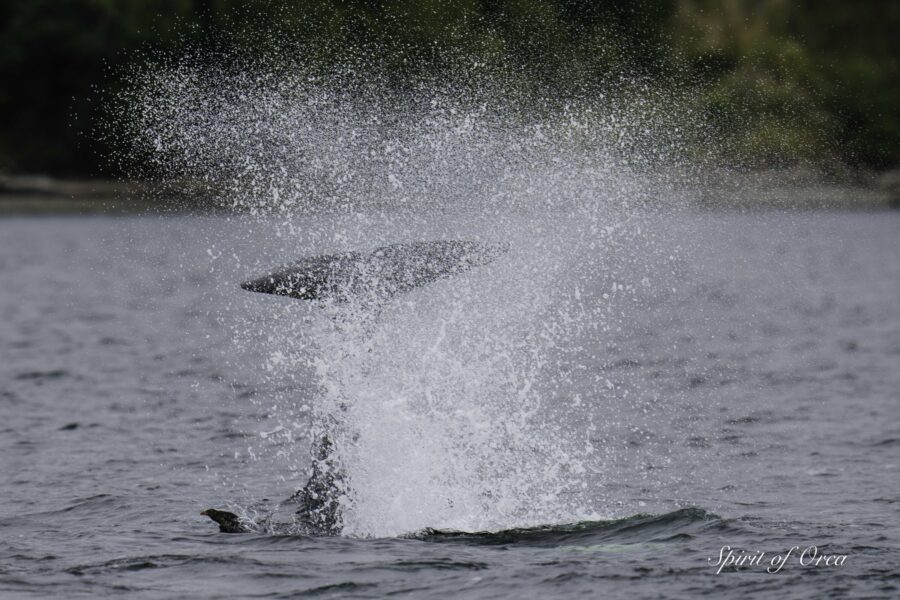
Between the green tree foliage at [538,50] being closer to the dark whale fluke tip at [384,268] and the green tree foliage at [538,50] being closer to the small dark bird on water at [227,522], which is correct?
the dark whale fluke tip at [384,268]

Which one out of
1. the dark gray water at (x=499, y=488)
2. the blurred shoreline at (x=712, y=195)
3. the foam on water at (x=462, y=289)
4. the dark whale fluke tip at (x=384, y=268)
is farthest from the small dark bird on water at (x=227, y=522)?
the blurred shoreline at (x=712, y=195)

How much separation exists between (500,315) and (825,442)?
7.18 meters

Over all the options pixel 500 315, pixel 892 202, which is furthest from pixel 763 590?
pixel 892 202

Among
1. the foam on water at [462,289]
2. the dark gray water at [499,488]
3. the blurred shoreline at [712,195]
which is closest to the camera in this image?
the dark gray water at [499,488]

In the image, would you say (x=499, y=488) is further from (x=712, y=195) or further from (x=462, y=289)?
(x=712, y=195)

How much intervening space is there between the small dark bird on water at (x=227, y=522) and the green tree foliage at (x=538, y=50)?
42787mm

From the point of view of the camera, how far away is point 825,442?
17469 mm

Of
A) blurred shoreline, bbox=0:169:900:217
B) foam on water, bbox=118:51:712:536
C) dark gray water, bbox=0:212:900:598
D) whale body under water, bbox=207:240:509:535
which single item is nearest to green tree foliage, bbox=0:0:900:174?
blurred shoreline, bbox=0:169:900:217

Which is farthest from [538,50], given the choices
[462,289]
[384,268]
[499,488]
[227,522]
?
[227,522]

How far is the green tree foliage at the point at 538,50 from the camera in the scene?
64750mm

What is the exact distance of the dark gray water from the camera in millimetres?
11344

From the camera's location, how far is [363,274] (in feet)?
41.4

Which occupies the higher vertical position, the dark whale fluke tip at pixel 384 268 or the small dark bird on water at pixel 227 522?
the dark whale fluke tip at pixel 384 268

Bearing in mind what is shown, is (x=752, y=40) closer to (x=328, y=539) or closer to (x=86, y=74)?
(x=86, y=74)
